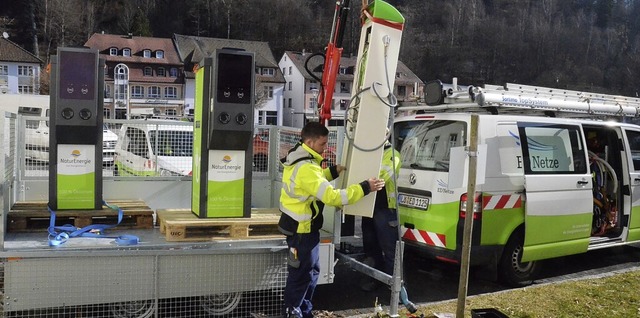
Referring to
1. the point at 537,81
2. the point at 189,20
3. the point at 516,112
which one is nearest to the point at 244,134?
the point at 516,112

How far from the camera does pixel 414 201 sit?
6.34 metres

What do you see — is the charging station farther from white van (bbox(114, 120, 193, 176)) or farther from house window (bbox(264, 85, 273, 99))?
house window (bbox(264, 85, 273, 99))

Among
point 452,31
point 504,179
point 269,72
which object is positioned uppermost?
point 452,31

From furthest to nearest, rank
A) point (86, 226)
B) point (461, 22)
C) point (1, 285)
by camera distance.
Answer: point (461, 22), point (86, 226), point (1, 285)

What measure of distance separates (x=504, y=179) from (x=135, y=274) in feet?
12.9

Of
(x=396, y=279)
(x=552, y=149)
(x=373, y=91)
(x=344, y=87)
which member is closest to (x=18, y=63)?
(x=344, y=87)

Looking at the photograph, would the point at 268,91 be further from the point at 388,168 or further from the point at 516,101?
the point at 388,168

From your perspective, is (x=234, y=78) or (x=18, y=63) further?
(x=18, y=63)

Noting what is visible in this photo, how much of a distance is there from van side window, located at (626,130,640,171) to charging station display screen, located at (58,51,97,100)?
7100mm

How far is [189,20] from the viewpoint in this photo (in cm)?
8869

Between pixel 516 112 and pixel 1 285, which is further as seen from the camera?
pixel 516 112

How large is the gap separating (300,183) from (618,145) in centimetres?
543

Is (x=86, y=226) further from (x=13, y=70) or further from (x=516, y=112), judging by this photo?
(x=13, y=70)

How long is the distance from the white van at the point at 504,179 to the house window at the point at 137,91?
183 feet
